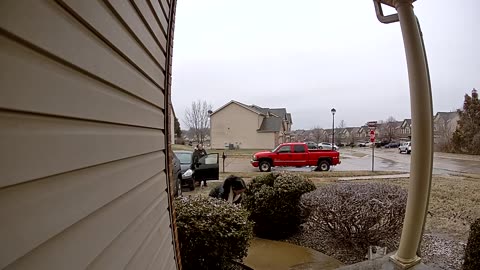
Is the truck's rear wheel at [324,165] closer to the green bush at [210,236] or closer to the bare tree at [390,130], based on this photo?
the green bush at [210,236]

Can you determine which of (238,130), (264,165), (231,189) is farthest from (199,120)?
(231,189)

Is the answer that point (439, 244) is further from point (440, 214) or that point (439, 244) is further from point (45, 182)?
point (45, 182)

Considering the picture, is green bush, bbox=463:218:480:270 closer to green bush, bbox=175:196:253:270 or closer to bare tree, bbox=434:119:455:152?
green bush, bbox=175:196:253:270

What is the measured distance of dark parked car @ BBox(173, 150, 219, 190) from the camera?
9.33 metres

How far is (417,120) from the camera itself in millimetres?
2797

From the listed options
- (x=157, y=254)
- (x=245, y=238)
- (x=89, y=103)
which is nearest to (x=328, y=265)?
(x=245, y=238)

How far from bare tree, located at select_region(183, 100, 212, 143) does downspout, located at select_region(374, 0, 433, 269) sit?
2835 centimetres

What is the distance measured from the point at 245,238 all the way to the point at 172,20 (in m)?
2.51

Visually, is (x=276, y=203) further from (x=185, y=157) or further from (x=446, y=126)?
(x=446, y=126)

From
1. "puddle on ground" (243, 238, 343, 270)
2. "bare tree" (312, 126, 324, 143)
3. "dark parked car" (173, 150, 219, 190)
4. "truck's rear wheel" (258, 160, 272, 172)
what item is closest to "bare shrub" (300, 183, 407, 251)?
"puddle on ground" (243, 238, 343, 270)

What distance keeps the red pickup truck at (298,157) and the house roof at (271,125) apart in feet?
58.1

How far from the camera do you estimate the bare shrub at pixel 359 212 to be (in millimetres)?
4445

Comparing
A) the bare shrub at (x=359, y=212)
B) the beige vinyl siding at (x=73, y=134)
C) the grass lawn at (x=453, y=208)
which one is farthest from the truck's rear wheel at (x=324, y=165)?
the beige vinyl siding at (x=73, y=134)

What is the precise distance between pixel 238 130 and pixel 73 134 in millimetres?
32880
